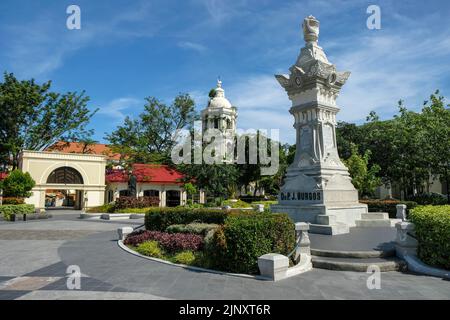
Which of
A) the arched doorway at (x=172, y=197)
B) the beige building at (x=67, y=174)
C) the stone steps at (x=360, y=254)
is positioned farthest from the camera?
the arched doorway at (x=172, y=197)

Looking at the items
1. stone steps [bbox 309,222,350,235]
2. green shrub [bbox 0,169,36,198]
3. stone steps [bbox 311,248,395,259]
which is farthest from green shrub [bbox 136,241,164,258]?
green shrub [bbox 0,169,36,198]

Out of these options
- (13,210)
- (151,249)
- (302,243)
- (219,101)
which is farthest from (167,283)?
(219,101)

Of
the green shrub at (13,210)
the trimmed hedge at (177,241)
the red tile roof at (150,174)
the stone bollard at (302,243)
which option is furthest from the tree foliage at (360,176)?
the green shrub at (13,210)

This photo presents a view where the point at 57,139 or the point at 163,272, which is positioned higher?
the point at 57,139

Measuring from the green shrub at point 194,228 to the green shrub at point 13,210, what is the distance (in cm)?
1961

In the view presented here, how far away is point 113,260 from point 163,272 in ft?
7.95

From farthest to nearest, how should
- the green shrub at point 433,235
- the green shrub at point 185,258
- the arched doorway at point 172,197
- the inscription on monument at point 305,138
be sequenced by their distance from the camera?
the arched doorway at point 172,197 → the inscription on monument at point 305,138 → the green shrub at point 185,258 → the green shrub at point 433,235

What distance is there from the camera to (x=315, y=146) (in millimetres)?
15820

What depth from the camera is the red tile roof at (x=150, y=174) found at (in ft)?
125

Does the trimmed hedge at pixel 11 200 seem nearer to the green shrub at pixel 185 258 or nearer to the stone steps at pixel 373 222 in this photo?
the green shrub at pixel 185 258

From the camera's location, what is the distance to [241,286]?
23.8 feet
